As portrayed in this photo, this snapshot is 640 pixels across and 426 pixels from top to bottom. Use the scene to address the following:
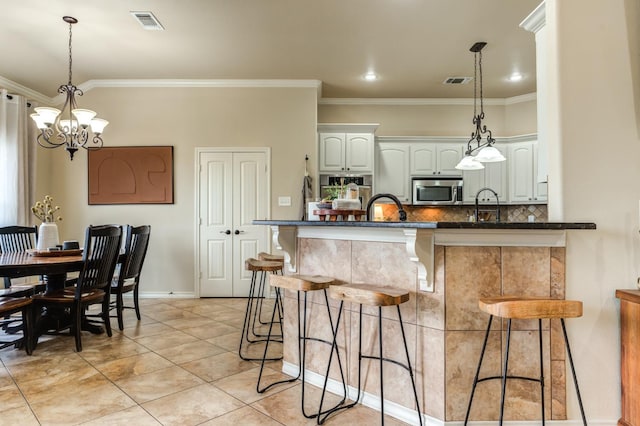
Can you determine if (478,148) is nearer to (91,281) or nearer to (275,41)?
(275,41)

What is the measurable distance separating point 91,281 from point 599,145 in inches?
152

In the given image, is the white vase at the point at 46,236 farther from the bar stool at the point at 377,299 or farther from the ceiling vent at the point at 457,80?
the ceiling vent at the point at 457,80

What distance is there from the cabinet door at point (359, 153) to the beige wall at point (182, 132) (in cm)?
58

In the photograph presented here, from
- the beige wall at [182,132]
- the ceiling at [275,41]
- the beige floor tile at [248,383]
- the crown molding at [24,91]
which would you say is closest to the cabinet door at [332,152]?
the beige wall at [182,132]

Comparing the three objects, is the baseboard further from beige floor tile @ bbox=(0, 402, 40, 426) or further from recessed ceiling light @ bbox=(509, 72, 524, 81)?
recessed ceiling light @ bbox=(509, 72, 524, 81)

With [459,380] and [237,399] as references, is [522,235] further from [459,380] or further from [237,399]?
[237,399]

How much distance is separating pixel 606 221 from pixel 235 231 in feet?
13.4

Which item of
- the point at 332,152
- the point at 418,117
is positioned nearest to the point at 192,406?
the point at 332,152

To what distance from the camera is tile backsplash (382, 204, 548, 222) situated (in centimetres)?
548

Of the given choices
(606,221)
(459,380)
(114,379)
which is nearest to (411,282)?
(459,380)

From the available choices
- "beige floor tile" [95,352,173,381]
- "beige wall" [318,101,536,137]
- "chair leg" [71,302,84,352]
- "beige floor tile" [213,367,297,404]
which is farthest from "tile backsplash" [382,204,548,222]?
"chair leg" [71,302,84,352]

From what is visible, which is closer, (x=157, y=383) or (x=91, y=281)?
(x=157, y=383)

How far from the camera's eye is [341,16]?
3402 mm

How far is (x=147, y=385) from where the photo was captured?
7.92ft
